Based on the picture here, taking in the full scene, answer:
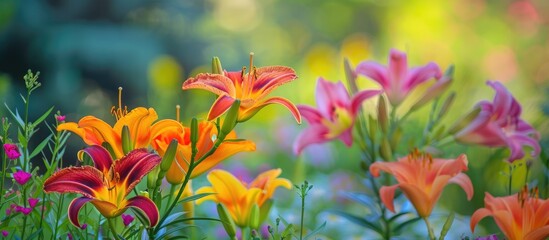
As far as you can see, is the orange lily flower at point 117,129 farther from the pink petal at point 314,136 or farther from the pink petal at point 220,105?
the pink petal at point 314,136

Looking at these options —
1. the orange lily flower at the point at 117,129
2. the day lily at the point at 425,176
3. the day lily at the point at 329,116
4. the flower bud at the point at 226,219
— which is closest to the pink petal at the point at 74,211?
the orange lily flower at the point at 117,129

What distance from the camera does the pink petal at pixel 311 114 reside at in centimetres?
134

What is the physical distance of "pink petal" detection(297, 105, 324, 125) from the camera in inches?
52.8

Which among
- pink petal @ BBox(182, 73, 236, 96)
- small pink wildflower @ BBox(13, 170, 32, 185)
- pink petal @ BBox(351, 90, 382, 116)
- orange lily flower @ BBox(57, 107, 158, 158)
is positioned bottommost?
small pink wildflower @ BBox(13, 170, 32, 185)

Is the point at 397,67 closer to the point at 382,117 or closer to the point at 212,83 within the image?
the point at 382,117

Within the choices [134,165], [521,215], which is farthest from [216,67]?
[521,215]

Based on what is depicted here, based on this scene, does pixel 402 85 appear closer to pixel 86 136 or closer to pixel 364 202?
pixel 364 202

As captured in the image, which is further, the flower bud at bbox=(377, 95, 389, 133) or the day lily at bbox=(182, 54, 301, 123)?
the flower bud at bbox=(377, 95, 389, 133)

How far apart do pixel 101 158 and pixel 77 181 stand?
4cm

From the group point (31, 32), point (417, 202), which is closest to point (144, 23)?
point (31, 32)

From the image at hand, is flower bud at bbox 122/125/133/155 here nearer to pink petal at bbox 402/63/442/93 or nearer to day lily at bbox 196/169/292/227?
day lily at bbox 196/169/292/227

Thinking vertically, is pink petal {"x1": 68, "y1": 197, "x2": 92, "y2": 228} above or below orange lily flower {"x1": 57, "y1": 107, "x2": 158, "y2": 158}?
below

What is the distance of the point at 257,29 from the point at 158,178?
14.9 feet

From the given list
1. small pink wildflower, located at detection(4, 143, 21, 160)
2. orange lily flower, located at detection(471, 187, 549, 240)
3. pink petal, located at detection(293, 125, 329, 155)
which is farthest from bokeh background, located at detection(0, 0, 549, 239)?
small pink wildflower, located at detection(4, 143, 21, 160)
